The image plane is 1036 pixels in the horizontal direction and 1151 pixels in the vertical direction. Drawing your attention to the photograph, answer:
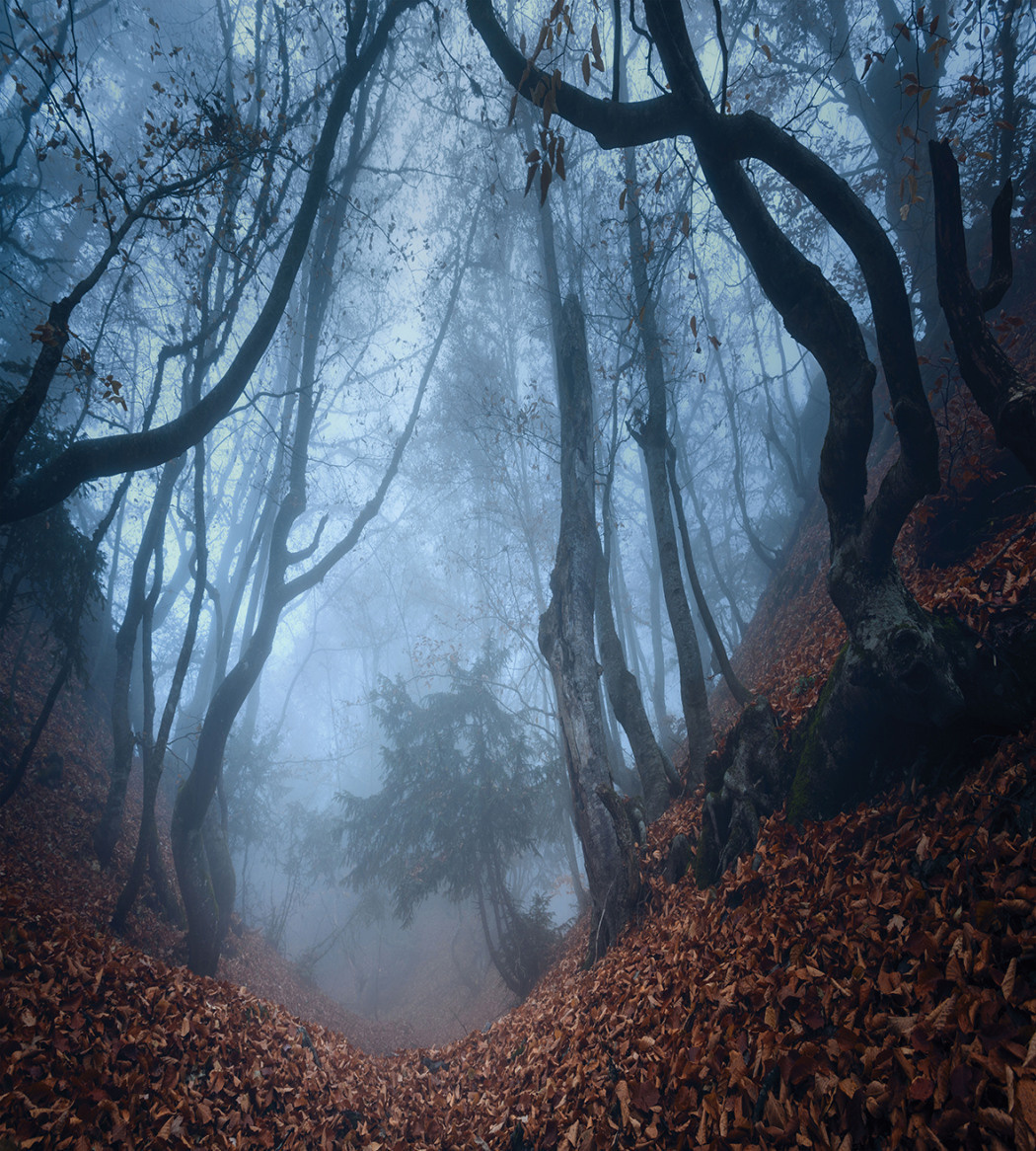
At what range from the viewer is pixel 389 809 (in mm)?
12617

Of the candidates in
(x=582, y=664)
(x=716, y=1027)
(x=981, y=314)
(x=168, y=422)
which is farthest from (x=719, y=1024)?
(x=168, y=422)

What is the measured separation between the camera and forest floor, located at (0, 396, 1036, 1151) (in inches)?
79.0

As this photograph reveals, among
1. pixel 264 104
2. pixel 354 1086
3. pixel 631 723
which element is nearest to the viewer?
pixel 354 1086

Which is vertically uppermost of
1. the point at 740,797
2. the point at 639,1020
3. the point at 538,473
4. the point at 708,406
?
the point at 708,406

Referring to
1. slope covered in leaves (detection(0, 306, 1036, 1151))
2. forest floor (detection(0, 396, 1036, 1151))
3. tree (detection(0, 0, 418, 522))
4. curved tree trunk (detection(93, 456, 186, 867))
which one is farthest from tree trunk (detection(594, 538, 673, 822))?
curved tree trunk (detection(93, 456, 186, 867))

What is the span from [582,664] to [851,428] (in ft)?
12.2

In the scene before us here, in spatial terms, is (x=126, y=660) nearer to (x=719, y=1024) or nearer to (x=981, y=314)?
(x=719, y=1024)

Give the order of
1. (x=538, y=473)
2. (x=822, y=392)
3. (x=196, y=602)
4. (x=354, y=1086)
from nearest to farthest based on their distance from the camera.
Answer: (x=354, y=1086), (x=196, y=602), (x=822, y=392), (x=538, y=473)

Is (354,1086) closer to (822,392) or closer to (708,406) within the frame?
(822,392)

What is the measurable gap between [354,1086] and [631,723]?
187 inches

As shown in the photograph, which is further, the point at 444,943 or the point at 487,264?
the point at 444,943

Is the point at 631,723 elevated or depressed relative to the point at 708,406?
depressed

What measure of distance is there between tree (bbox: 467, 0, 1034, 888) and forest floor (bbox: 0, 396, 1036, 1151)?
0.35 m

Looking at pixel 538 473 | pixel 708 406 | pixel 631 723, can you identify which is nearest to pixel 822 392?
pixel 708 406
